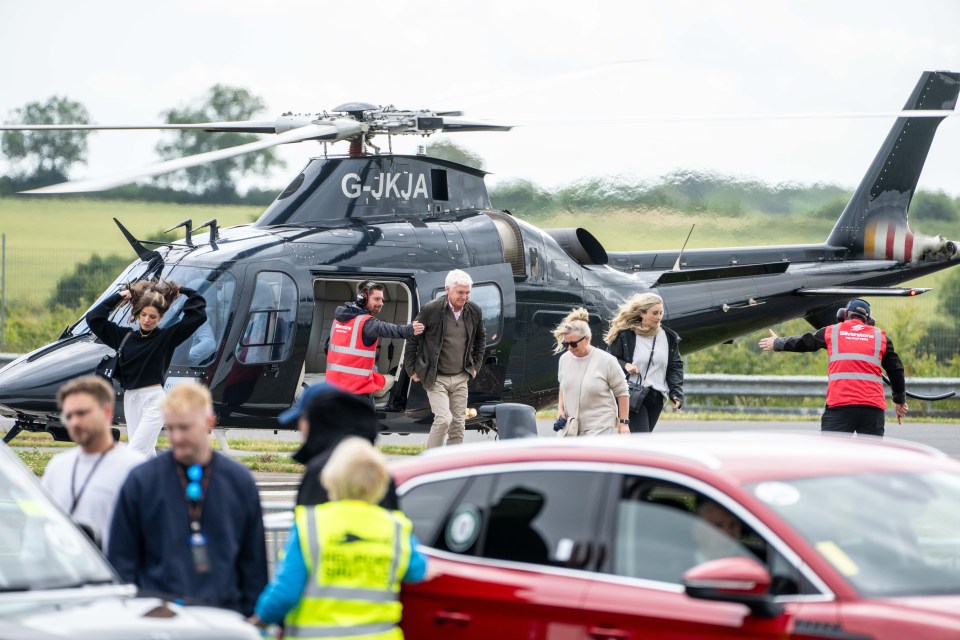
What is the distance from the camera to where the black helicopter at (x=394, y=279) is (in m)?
11.6

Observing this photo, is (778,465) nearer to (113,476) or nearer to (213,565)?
(213,565)

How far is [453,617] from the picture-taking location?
4980mm

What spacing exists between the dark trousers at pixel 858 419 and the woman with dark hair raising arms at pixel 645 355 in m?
1.30

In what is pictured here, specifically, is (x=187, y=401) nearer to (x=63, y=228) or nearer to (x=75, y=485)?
(x=75, y=485)

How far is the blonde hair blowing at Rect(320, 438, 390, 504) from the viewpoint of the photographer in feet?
15.1

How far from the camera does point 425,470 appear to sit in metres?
5.32

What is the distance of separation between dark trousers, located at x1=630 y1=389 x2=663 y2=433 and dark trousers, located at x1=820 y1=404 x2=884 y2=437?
54.0 inches

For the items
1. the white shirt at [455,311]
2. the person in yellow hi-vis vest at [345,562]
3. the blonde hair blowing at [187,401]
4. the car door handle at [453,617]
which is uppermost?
the white shirt at [455,311]

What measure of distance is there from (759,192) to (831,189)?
2610 mm

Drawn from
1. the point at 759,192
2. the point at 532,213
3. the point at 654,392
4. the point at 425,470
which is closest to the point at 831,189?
the point at 759,192

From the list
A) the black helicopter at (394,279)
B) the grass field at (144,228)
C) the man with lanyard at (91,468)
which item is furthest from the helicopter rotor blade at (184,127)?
the grass field at (144,228)

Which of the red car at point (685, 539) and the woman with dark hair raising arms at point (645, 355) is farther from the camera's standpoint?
the woman with dark hair raising arms at point (645, 355)

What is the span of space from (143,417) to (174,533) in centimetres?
545

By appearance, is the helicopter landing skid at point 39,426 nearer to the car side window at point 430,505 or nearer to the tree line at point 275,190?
the car side window at point 430,505
